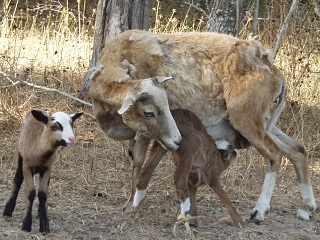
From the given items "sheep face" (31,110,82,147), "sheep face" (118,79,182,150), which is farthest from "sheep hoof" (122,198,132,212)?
"sheep face" (31,110,82,147)

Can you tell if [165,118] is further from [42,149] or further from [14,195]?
[14,195]

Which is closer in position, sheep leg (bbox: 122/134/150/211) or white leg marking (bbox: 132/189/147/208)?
white leg marking (bbox: 132/189/147/208)

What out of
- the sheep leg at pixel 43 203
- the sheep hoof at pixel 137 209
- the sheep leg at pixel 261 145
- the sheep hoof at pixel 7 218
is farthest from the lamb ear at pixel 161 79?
the sheep hoof at pixel 7 218

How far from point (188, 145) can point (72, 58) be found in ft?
18.1

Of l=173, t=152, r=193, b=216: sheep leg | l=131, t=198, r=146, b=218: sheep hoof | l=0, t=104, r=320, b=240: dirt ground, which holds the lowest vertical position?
l=0, t=104, r=320, b=240: dirt ground

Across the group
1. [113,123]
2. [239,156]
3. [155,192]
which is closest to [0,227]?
[113,123]

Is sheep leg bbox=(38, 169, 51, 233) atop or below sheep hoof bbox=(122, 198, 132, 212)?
atop

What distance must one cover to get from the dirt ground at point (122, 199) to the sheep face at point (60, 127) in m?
0.81

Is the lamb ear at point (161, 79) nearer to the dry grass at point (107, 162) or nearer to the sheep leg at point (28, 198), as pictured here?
the dry grass at point (107, 162)

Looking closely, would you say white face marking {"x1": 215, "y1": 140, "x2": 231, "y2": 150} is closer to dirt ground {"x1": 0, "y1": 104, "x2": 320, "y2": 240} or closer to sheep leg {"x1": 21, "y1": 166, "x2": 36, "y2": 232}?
dirt ground {"x1": 0, "y1": 104, "x2": 320, "y2": 240}

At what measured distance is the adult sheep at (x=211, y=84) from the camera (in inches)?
285

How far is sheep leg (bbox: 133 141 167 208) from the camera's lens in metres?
6.93

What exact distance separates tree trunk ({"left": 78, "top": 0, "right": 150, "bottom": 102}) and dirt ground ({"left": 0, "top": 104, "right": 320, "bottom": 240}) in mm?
1136

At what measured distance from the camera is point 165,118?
261 inches
